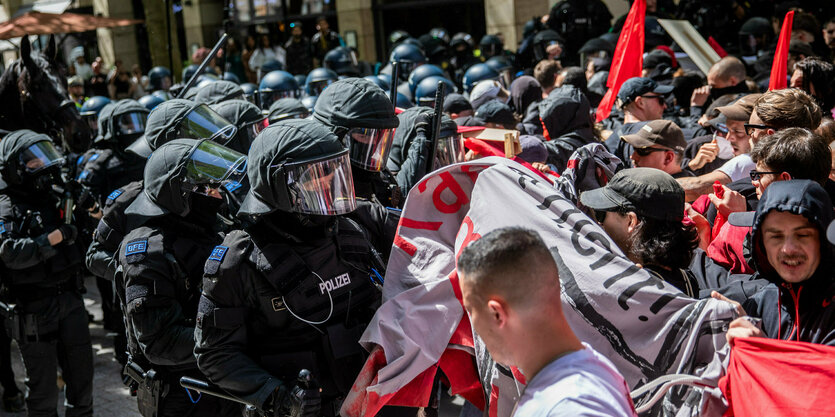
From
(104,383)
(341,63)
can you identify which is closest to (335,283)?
(104,383)

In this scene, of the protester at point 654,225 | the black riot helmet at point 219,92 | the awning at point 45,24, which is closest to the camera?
the protester at point 654,225

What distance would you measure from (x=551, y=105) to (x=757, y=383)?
146 inches

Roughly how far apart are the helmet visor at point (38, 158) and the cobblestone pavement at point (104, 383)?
175cm

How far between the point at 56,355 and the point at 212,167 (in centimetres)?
238

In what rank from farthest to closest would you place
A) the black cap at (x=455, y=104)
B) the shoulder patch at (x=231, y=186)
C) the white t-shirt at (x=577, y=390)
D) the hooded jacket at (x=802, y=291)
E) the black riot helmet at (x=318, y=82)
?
the black riot helmet at (x=318, y=82)
the black cap at (x=455, y=104)
the shoulder patch at (x=231, y=186)
the hooded jacket at (x=802, y=291)
the white t-shirt at (x=577, y=390)

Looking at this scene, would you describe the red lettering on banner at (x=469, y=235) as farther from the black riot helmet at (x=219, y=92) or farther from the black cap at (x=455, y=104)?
the black cap at (x=455, y=104)

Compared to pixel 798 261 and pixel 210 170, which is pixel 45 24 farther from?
pixel 798 261

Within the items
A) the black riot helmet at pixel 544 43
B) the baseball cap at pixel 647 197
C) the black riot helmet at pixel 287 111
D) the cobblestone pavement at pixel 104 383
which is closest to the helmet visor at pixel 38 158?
the black riot helmet at pixel 287 111

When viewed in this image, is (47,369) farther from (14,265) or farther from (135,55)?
(135,55)

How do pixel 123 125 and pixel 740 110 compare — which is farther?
pixel 123 125

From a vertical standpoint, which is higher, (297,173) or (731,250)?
(297,173)

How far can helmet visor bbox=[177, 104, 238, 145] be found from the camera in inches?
190

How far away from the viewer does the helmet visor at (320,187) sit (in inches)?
116

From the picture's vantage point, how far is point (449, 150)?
4.79 metres
